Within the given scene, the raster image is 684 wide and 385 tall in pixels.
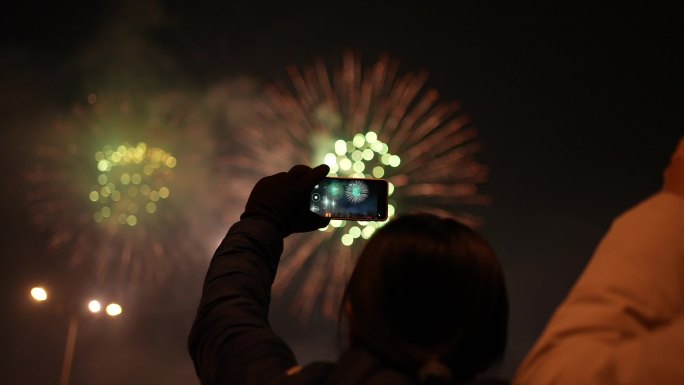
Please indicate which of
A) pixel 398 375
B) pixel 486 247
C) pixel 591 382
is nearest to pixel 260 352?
pixel 398 375

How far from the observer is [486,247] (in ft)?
4.60

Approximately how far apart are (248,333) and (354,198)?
195 cm

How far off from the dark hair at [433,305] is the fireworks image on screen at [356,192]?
196 centimetres

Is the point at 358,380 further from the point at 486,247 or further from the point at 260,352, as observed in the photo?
the point at 486,247

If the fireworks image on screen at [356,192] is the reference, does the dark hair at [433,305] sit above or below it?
below

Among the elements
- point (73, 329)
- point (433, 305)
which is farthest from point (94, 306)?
point (433, 305)

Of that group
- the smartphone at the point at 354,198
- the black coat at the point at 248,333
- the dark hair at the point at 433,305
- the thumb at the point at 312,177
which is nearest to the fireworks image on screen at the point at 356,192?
the smartphone at the point at 354,198

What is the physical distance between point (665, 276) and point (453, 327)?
44 centimetres

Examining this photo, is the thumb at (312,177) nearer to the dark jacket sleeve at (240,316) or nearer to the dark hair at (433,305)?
the dark jacket sleeve at (240,316)

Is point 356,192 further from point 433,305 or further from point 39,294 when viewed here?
point 39,294

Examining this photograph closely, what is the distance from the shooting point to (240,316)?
1.54 meters

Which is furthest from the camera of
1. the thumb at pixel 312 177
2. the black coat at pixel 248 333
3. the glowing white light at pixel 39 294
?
the glowing white light at pixel 39 294

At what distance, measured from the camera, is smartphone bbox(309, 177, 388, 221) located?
3.34 metres

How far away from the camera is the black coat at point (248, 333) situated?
1262 mm
